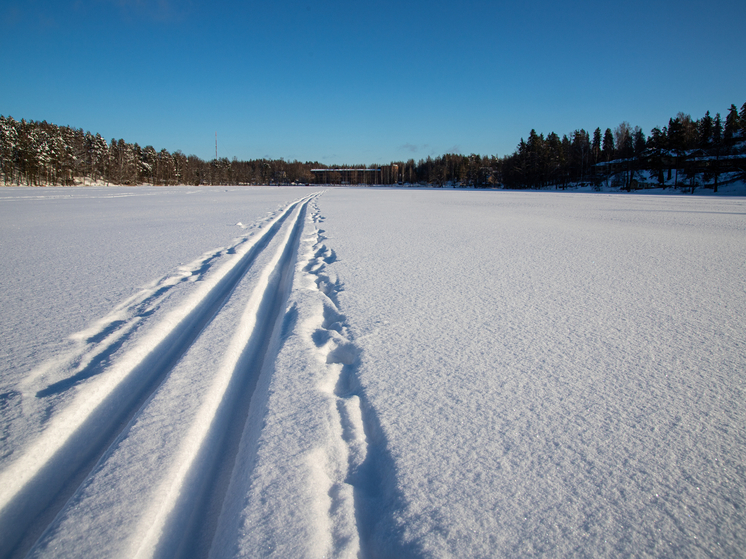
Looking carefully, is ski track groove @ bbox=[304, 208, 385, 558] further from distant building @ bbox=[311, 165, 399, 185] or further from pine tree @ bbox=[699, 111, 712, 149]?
distant building @ bbox=[311, 165, 399, 185]

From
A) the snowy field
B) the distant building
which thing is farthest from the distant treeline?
the distant building

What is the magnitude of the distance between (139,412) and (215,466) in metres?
0.48

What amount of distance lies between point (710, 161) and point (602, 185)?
10.4m

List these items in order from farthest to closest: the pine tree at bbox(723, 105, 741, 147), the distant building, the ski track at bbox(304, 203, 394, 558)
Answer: the distant building
the pine tree at bbox(723, 105, 741, 147)
the ski track at bbox(304, 203, 394, 558)

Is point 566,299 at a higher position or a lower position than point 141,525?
higher

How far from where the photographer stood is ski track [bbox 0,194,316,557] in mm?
1092

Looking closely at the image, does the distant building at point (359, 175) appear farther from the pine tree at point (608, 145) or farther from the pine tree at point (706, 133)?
the pine tree at point (706, 133)

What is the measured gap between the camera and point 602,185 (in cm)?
4462

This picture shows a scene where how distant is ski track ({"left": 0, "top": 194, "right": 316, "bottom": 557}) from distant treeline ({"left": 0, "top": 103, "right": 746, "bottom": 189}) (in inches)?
1799

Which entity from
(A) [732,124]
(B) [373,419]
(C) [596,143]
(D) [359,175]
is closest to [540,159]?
(C) [596,143]

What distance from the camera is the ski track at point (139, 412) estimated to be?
1.09m

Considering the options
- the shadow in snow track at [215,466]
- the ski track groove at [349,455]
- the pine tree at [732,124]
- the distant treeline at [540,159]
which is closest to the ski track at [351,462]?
the ski track groove at [349,455]

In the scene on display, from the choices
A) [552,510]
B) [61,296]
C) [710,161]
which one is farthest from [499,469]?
[710,161]

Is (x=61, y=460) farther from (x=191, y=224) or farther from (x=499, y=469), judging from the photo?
(x=191, y=224)
